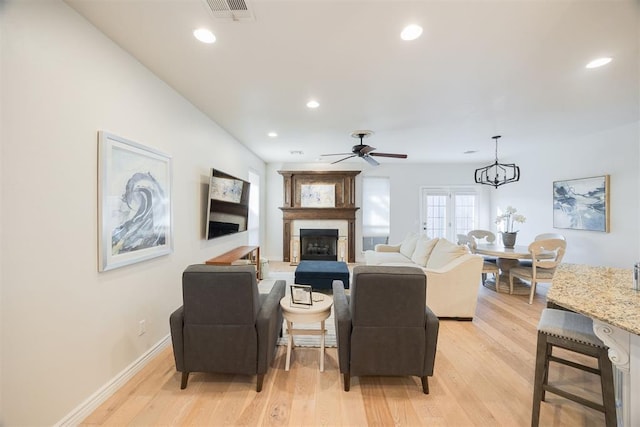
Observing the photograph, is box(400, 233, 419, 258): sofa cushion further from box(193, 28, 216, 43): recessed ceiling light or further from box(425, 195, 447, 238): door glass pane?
box(193, 28, 216, 43): recessed ceiling light

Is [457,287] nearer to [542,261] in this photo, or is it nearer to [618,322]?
[542,261]

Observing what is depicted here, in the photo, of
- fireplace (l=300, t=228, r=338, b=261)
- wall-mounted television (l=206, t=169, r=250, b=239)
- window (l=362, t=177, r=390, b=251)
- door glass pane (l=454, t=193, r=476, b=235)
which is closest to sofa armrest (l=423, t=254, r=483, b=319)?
wall-mounted television (l=206, t=169, r=250, b=239)

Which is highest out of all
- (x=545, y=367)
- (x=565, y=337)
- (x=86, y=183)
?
(x=86, y=183)

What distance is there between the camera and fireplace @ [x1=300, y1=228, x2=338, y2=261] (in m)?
6.36

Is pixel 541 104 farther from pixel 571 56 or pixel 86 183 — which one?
pixel 86 183

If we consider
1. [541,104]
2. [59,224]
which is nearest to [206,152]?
[59,224]

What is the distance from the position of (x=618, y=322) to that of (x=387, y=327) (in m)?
1.15

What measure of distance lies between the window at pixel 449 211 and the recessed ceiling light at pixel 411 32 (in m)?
5.50

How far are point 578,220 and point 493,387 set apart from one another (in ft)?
13.5

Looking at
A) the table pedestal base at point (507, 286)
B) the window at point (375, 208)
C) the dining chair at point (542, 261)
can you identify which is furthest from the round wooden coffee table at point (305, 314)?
the window at point (375, 208)

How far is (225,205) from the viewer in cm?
369

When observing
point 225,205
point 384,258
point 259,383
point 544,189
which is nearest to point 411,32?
point 259,383

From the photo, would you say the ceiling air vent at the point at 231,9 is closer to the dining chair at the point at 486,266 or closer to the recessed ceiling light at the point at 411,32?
the recessed ceiling light at the point at 411,32

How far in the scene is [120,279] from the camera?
6.43ft
